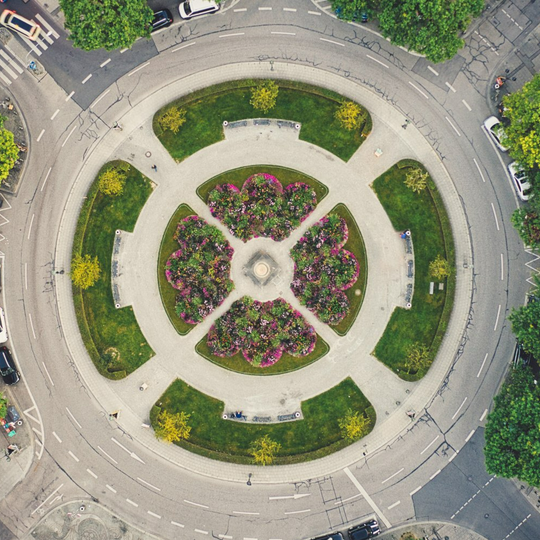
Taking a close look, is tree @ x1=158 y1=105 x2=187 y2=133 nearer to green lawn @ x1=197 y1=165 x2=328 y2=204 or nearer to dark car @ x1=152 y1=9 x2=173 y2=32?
green lawn @ x1=197 y1=165 x2=328 y2=204

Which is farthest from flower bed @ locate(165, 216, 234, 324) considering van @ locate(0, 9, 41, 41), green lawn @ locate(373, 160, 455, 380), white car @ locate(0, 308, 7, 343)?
van @ locate(0, 9, 41, 41)

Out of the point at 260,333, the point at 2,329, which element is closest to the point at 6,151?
the point at 2,329

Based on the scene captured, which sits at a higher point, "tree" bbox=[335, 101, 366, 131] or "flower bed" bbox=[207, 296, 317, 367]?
"tree" bbox=[335, 101, 366, 131]

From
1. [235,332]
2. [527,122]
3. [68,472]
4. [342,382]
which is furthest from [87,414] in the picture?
[527,122]

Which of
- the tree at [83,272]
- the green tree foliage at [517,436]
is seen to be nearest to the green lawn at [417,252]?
the green tree foliage at [517,436]

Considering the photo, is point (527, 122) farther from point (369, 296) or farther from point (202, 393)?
point (202, 393)

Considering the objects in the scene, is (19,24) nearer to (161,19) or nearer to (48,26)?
(48,26)
